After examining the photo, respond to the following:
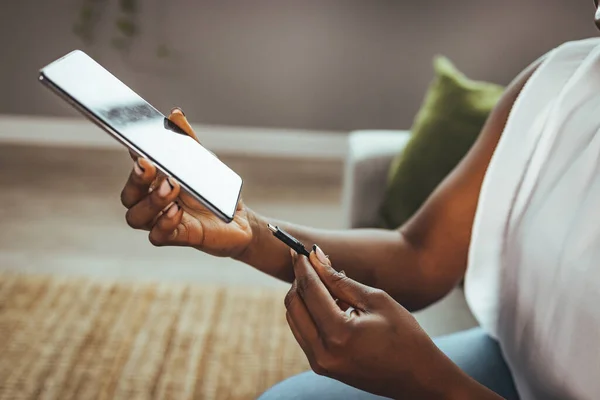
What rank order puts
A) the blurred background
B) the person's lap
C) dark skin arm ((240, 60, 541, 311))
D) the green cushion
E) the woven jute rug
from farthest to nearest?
the blurred background < the woven jute rug < the green cushion < dark skin arm ((240, 60, 541, 311)) < the person's lap

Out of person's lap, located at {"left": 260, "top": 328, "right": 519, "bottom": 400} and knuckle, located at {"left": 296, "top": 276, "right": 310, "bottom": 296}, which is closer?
knuckle, located at {"left": 296, "top": 276, "right": 310, "bottom": 296}

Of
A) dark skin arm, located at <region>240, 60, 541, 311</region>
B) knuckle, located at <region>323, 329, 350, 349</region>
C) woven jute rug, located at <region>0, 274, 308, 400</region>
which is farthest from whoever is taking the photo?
woven jute rug, located at <region>0, 274, 308, 400</region>

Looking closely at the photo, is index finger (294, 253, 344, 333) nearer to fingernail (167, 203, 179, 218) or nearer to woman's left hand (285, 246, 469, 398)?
woman's left hand (285, 246, 469, 398)

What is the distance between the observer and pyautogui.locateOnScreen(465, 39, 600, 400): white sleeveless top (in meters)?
0.75

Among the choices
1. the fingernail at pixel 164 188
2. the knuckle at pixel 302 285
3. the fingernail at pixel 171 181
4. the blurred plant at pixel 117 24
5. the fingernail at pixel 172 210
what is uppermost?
the fingernail at pixel 171 181

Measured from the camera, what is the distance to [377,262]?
1008 mm

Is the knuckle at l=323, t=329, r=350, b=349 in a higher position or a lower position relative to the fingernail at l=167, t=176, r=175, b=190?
lower

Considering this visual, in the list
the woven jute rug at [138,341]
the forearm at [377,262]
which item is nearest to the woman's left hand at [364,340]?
the forearm at [377,262]

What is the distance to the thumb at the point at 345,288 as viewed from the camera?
2.45 feet

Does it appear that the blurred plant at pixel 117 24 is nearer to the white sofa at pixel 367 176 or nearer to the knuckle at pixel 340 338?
the white sofa at pixel 367 176

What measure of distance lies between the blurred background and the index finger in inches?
78.1

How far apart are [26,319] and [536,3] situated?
2.35 m

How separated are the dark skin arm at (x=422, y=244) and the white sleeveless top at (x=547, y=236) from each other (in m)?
0.05

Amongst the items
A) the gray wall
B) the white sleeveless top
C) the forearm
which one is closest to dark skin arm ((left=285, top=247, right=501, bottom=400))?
the white sleeveless top
